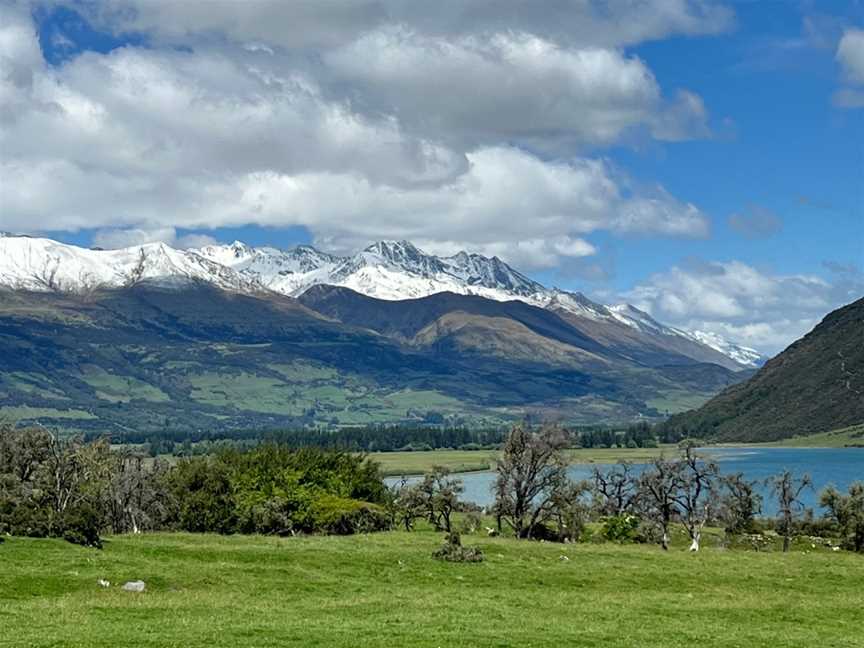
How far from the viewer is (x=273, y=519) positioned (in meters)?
122

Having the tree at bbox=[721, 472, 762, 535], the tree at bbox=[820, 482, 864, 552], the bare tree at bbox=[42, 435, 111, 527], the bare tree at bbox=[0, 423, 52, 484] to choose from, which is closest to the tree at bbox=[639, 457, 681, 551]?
the tree at bbox=[721, 472, 762, 535]

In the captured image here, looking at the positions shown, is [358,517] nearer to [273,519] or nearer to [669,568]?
[273,519]

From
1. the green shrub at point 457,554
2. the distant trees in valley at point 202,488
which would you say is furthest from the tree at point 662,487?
the green shrub at point 457,554

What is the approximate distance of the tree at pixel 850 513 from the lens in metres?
118

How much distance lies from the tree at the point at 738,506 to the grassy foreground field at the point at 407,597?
1900 inches

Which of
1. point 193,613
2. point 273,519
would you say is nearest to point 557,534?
point 273,519

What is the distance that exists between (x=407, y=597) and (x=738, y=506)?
9111cm

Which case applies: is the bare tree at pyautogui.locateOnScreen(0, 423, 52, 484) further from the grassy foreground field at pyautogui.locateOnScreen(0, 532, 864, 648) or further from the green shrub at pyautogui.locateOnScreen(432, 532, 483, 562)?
the green shrub at pyautogui.locateOnScreen(432, 532, 483, 562)

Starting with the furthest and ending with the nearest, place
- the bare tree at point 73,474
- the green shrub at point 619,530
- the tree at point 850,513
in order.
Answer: the green shrub at point 619,530 → the tree at point 850,513 → the bare tree at point 73,474

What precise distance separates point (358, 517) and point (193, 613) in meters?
78.3

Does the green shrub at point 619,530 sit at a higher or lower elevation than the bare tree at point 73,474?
lower

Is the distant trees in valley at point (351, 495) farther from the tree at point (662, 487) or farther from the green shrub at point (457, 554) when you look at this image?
the green shrub at point (457, 554)

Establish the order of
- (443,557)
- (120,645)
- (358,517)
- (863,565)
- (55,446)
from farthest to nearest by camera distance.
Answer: (358,517) < (55,446) < (863,565) < (443,557) < (120,645)

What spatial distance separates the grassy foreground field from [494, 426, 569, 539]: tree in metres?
27.5
